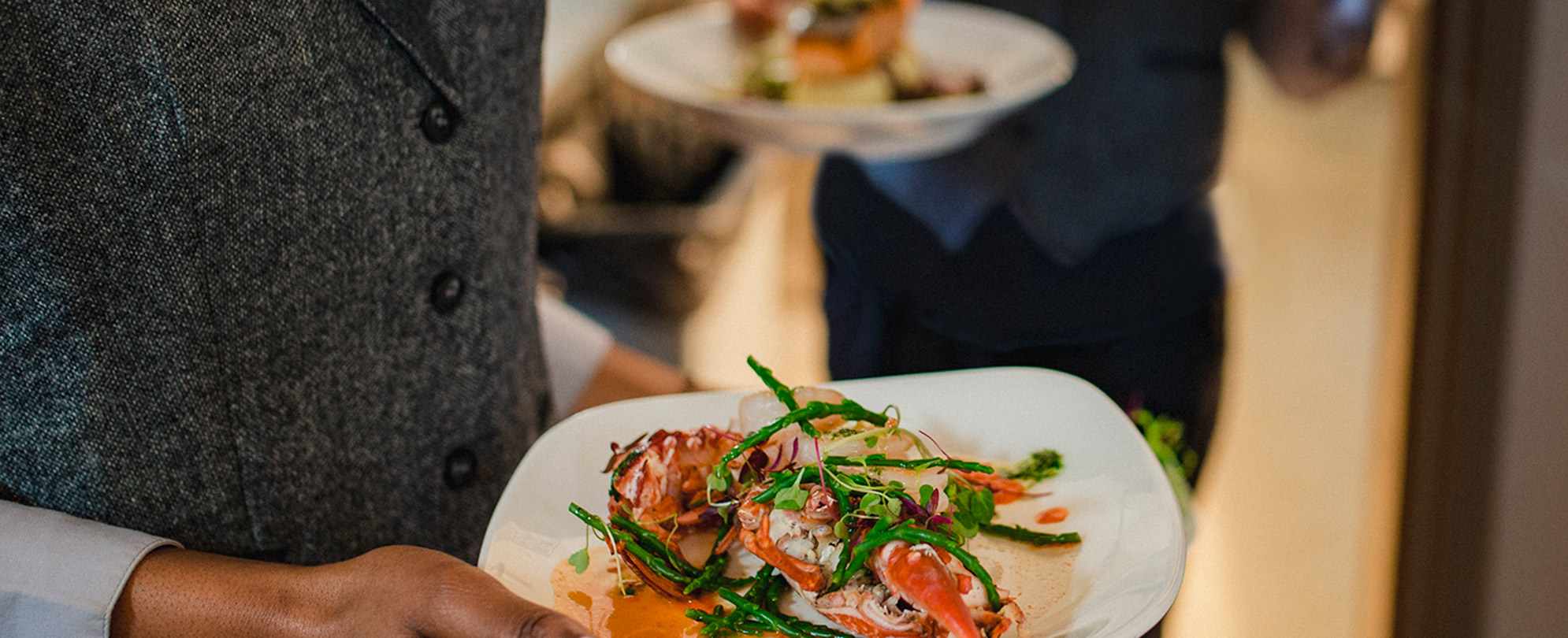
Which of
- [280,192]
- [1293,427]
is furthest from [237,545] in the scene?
[1293,427]

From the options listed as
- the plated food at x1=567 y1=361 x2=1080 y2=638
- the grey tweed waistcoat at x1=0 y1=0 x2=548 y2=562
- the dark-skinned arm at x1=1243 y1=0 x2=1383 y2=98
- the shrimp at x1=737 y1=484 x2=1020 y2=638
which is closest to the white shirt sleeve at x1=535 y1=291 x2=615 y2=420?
the grey tweed waistcoat at x1=0 y1=0 x2=548 y2=562

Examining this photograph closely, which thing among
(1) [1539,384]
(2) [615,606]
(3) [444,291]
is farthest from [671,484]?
(1) [1539,384]

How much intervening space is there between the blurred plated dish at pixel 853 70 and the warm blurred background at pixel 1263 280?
116 millimetres

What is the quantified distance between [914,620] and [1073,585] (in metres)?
0.12

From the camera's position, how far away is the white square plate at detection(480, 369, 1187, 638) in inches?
24.1

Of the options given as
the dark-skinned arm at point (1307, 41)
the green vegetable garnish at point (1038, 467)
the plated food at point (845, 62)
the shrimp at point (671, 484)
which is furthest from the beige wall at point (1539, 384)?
the shrimp at point (671, 484)

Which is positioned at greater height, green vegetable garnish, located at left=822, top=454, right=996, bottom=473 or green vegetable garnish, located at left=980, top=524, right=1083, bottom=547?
green vegetable garnish, located at left=822, top=454, right=996, bottom=473

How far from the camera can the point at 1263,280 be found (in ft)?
9.34

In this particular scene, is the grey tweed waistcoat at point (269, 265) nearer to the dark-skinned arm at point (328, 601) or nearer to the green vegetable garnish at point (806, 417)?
the dark-skinned arm at point (328, 601)

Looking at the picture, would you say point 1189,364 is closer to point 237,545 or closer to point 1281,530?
point 1281,530

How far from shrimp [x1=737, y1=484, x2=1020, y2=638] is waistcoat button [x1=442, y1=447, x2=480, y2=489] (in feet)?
1.22

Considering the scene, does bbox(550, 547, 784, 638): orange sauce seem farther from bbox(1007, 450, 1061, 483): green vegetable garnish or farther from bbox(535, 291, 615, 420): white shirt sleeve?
bbox(535, 291, 615, 420): white shirt sleeve

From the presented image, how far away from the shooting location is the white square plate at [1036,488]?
2.01ft

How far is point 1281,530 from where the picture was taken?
199 cm
